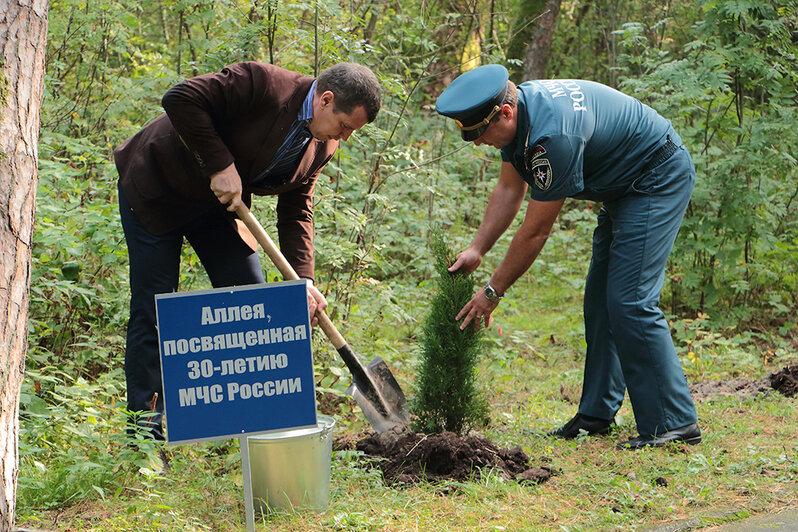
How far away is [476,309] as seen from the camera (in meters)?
3.70

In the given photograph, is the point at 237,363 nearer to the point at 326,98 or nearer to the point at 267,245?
the point at 267,245

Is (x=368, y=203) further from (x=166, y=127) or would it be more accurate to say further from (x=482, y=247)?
(x=166, y=127)

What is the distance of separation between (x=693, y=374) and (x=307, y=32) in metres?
3.97

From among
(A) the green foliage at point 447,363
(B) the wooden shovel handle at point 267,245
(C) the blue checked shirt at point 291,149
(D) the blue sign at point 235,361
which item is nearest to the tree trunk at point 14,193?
(D) the blue sign at point 235,361

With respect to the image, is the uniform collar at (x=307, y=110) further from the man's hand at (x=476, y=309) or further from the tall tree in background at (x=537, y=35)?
the tall tree in background at (x=537, y=35)

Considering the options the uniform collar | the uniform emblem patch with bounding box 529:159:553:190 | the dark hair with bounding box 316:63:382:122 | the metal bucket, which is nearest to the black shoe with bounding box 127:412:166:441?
the metal bucket

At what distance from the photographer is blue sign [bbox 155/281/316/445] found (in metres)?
2.58

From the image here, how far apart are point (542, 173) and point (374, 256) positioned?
7.71 feet

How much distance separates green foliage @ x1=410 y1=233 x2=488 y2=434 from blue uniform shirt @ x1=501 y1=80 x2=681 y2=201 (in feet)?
2.04

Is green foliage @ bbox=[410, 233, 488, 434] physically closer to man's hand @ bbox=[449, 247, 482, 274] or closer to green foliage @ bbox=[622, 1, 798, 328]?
man's hand @ bbox=[449, 247, 482, 274]

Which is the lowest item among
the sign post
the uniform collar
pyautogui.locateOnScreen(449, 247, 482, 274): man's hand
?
the sign post

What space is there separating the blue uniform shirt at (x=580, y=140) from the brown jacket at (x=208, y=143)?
0.97 meters

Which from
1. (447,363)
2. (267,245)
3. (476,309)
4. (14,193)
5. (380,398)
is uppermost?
(14,193)

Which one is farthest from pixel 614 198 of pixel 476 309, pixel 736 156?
pixel 736 156
